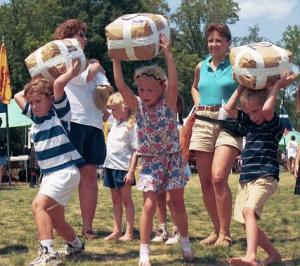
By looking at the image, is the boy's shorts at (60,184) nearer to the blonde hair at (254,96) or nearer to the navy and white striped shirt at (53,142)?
the navy and white striped shirt at (53,142)

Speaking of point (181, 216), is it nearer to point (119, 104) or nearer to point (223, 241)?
point (223, 241)

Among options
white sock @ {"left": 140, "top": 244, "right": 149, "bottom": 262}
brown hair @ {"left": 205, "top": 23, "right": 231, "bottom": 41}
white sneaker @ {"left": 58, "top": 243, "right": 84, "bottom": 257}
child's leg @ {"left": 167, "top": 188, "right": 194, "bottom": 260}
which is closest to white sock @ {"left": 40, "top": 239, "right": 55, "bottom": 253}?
white sneaker @ {"left": 58, "top": 243, "right": 84, "bottom": 257}

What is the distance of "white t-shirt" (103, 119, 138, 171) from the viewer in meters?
7.09

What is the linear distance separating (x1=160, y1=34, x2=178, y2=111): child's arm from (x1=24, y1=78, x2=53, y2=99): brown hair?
1.00 m

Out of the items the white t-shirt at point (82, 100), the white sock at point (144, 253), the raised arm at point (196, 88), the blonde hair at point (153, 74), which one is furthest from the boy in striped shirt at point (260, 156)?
the white t-shirt at point (82, 100)

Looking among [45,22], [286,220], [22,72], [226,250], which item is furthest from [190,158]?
[45,22]

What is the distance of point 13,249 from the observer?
6.13 m

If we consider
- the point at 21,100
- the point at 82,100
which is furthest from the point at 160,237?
the point at 21,100

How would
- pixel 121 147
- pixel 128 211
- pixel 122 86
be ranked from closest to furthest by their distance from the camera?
pixel 122 86
pixel 128 211
pixel 121 147

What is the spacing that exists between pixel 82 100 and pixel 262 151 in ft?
6.95

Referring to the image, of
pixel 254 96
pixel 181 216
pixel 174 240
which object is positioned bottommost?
pixel 174 240

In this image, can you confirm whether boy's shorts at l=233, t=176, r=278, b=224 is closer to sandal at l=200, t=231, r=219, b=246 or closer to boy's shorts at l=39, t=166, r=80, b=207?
sandal at l=200, t=231, r=219, b=246

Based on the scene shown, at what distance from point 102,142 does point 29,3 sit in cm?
4902

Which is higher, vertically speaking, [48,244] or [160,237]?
[48,244]
